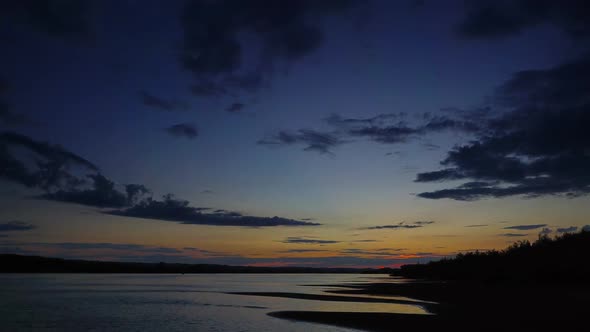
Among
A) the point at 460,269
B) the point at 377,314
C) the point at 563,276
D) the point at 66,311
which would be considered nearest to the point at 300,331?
the point at 377,314

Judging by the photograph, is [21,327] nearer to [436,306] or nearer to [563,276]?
[436,306]

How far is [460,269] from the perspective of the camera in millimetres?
88188

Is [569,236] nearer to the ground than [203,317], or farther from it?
farther from it

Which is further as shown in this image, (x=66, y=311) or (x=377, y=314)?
(x=66, y=311)

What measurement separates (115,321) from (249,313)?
9942 mm

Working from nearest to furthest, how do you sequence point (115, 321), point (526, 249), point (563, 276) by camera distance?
point (115, 321) < point (563, 276) < point (526, 249)

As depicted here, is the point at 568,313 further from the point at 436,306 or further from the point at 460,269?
the point at 460,269

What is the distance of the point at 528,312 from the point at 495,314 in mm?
2213

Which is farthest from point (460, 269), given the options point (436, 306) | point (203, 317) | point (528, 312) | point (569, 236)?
point (203, 317)

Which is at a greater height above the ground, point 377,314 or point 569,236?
point 569,236

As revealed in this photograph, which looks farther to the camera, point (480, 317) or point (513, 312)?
point (513, 312)

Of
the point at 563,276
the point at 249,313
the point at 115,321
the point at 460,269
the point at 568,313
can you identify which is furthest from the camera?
the point at 460,269

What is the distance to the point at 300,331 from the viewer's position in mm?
24094

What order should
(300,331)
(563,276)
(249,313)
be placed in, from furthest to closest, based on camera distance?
(563,276) < (249,313) < (300,331)
